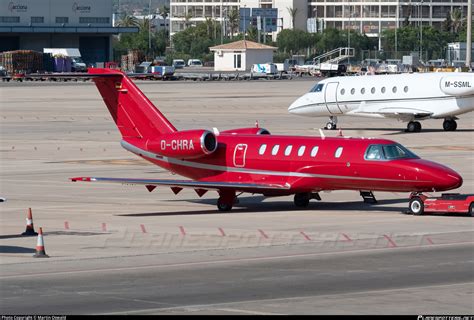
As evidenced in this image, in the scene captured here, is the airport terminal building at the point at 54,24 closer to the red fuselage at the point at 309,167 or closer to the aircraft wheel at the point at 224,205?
the red fuselage at the point at 309,167

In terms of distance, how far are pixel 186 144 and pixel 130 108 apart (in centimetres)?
308

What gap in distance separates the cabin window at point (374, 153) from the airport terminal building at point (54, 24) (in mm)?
135696

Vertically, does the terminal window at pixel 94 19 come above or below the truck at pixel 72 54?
above

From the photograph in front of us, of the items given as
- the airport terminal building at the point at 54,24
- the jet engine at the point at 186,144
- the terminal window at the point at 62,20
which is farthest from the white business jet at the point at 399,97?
the terminal window at the point at 62,20

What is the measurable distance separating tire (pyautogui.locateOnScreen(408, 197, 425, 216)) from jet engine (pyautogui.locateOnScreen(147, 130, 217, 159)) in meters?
6.29

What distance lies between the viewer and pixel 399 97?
61.9 m

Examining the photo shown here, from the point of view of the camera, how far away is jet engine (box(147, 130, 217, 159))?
34.7m

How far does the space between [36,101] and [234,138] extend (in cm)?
6088

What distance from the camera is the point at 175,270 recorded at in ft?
78.0

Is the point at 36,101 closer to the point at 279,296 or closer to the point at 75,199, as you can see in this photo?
the point at 75,199

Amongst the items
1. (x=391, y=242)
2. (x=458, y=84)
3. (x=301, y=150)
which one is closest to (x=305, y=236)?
(x=391, y=242)

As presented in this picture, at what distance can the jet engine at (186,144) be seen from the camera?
1367 inches

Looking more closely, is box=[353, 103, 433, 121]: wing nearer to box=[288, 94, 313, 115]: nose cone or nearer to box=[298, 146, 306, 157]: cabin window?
box=[288, 94, 313, 115]: nose cone

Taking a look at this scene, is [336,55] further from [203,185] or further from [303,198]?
[203,185]
